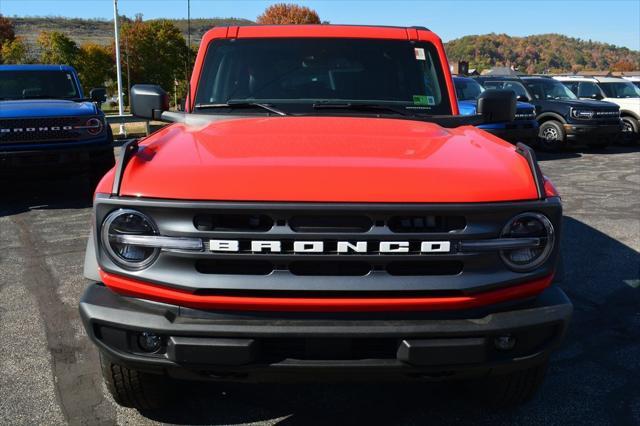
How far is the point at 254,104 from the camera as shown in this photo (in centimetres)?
341

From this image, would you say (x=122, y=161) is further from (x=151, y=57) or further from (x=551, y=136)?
(x=151, y=57)

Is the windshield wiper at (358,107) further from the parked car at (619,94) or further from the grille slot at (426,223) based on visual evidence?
the parked car at (619,94)

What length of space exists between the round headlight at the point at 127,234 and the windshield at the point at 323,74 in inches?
55.2

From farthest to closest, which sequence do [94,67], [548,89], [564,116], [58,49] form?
[94,67] → [58,49] → [548,89] → [564,116]

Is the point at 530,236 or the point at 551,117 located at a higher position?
the point at 530,236

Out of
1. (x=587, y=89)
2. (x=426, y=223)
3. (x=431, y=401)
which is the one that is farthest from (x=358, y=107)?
(x=587, y=89)

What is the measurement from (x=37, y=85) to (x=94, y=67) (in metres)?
33.6

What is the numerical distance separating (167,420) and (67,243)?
142 inches

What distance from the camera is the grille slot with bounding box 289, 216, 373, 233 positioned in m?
2.11

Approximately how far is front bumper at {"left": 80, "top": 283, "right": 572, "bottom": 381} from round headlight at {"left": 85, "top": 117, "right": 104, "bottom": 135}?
19.0 feet

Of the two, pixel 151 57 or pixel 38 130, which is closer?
pixel 38 130

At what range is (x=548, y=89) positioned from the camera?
15039 mm

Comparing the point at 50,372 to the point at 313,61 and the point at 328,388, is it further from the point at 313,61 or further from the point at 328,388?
the point at 313,61

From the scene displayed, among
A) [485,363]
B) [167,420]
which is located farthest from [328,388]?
[485,363]
